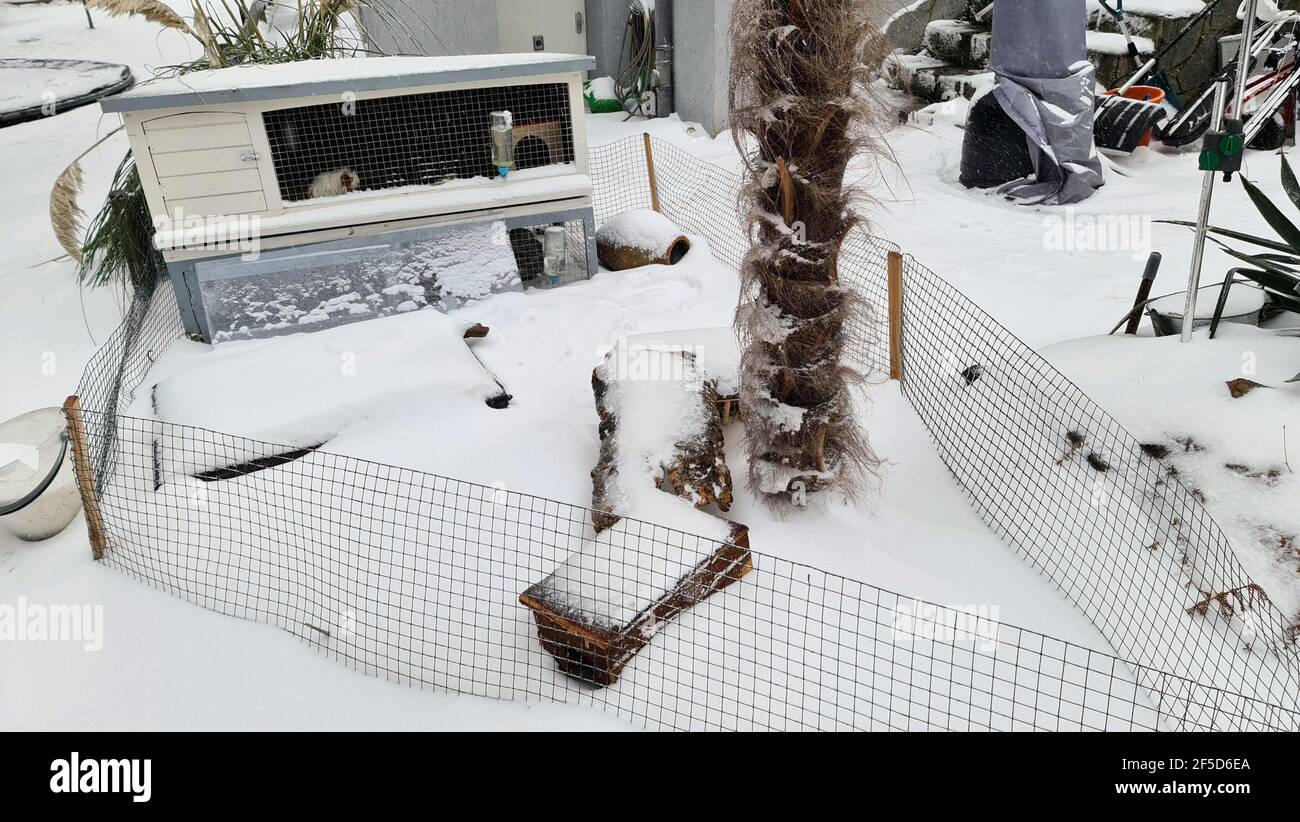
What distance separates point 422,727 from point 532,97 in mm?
4942

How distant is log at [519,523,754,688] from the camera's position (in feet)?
10.5

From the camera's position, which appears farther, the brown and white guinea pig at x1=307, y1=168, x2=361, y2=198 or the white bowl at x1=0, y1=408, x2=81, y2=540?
the brown and white guinea pig at x1=307, y1=168, x2=361, y2=198

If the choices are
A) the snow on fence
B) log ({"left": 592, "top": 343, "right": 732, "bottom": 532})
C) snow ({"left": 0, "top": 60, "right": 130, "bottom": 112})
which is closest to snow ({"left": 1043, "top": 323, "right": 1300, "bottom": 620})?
the snow on fence

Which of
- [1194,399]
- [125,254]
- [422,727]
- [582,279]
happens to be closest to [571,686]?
[422,727]

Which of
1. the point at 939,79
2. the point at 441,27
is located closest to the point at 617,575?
the point at 441,27

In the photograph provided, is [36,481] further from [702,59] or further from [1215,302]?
[702,59]

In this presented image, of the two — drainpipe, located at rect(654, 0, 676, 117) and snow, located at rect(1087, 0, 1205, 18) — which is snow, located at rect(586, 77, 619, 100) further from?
snow, located at rect(1087, 0, 1205, 18)

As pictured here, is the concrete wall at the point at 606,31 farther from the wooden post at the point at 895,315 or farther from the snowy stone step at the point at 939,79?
the wooden post at the point at 895,315

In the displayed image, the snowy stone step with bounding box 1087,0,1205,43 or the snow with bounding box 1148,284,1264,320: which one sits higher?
the snowy stone step with bounding box 1087,0,1205,43

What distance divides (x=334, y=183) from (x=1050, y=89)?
18.4ft

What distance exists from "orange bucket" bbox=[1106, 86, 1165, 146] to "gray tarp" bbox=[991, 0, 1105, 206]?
1.24 m

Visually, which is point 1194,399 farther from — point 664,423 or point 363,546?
point 363,546

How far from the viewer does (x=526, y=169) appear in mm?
6773

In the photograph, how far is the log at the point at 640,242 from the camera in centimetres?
687
